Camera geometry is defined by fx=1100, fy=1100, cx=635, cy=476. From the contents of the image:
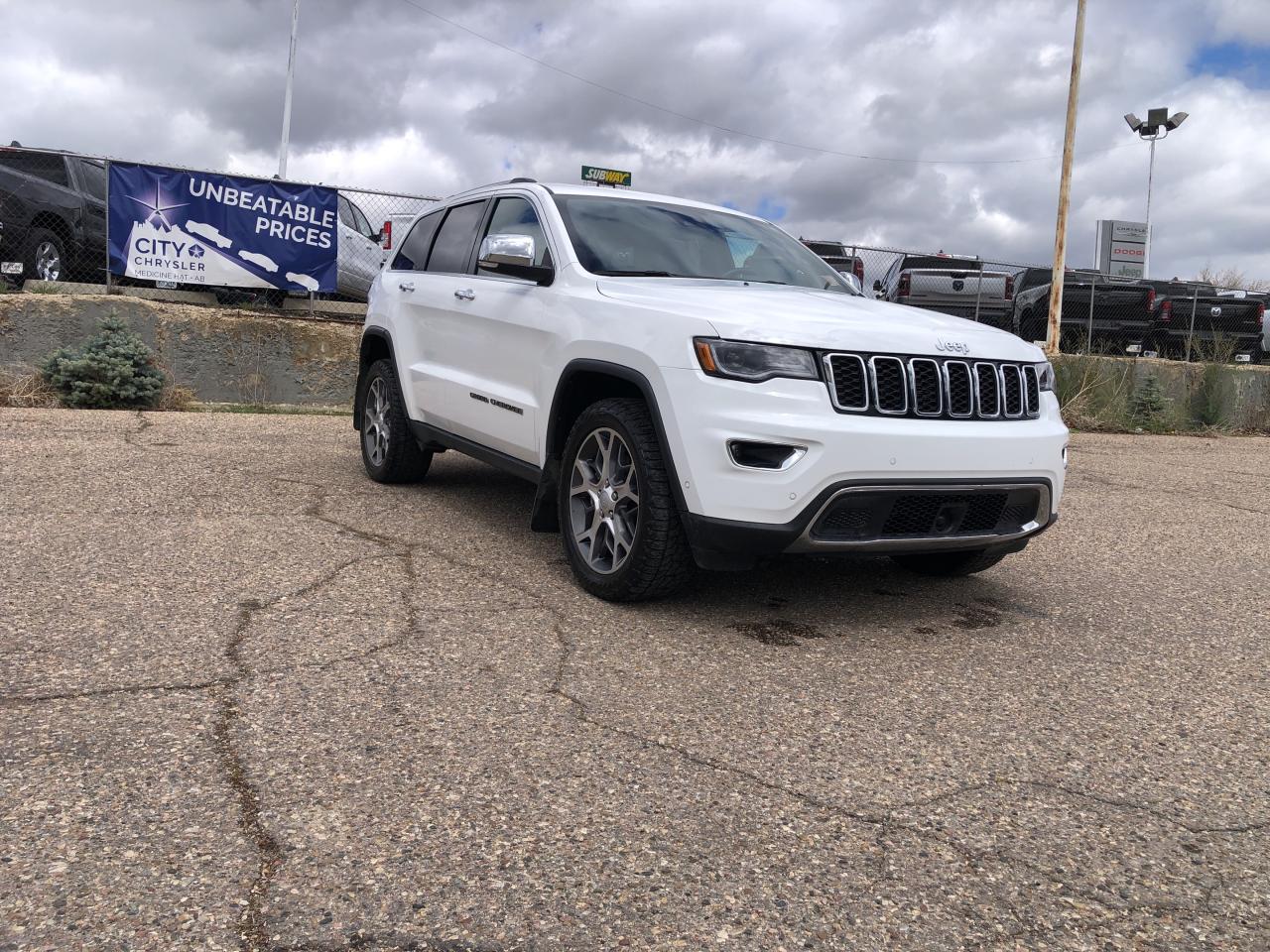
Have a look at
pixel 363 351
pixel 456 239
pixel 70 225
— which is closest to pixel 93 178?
pixel 70 225

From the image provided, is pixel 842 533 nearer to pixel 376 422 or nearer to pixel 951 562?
pixel 951 562

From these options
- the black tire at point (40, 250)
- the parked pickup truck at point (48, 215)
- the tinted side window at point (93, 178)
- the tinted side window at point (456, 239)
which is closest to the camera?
the tinted side window at point (456, 239)

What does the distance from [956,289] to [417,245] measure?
1156 centimetres

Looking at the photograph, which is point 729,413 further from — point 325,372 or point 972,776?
point 325,372

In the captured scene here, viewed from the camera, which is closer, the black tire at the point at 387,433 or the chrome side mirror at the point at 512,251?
the chrome side mirror at the point at 512,251

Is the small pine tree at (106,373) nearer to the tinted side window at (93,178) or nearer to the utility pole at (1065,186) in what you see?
the tinted side window at (93,178)

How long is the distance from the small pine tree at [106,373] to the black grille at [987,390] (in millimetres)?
7824

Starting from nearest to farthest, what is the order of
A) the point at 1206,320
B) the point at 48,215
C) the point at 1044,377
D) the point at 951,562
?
the point at 1044,377
the point at 951,562
the point at 48,215
the point at 1206,320

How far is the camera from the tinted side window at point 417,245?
21.0 ft

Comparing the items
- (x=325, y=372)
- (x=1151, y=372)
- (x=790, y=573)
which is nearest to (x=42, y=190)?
(x=325, y=372)

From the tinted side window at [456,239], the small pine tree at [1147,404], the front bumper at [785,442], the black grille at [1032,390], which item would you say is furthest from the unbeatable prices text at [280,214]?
the small pine tree at [1147,404]

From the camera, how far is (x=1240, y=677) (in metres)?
3.86

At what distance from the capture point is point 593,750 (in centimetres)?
293

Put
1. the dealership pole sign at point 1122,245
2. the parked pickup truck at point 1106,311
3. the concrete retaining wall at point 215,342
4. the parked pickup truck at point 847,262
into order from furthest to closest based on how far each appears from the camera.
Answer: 1. the dealership pole sign at point 1122,245
2. the parked pickup truck at point 1106,311
3. the parked pickup truck at point 847,262
4. the concrete retaining wall at point 215,342
